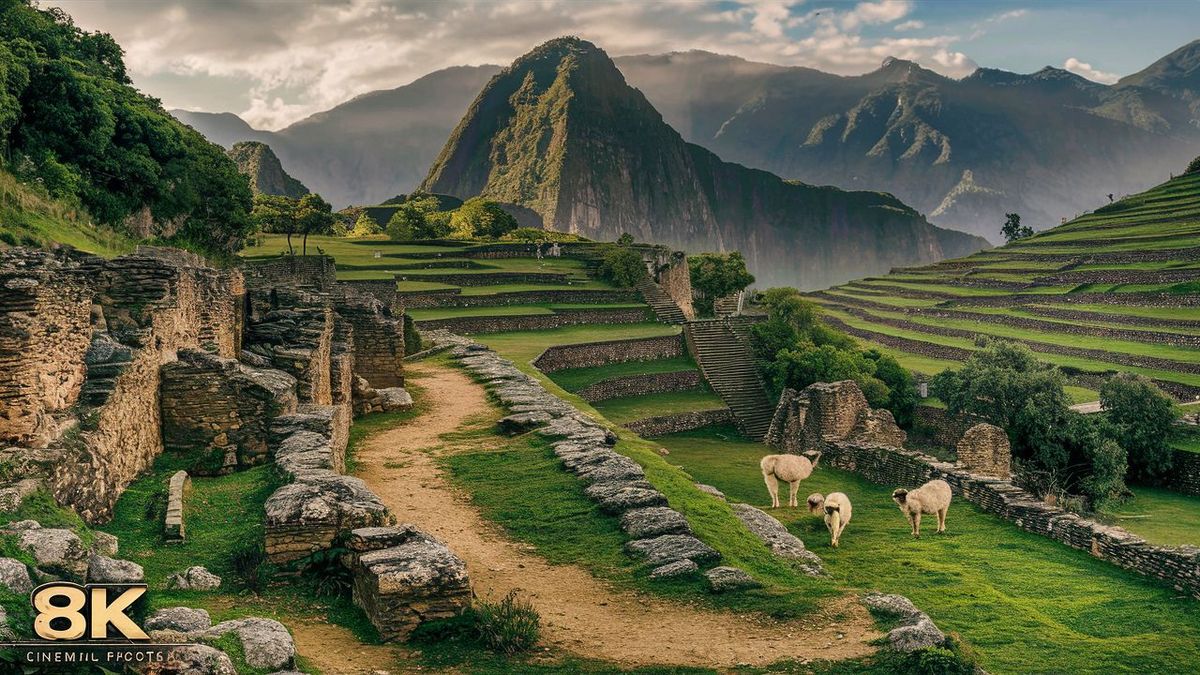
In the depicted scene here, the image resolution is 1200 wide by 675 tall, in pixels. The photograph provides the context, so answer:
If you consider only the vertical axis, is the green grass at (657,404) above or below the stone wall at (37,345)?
below

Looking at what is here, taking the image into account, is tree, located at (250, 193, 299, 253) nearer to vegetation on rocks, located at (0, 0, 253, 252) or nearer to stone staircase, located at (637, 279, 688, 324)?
vegetation on rocks, located at (0, 0, 253, 252)

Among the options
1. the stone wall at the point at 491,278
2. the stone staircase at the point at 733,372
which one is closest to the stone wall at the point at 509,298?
the stone wall at the point at 491,278

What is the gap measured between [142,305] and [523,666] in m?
8.44

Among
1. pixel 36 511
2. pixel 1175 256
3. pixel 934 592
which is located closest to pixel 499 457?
pixel 934 592

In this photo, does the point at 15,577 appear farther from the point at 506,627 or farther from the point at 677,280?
the point at 677,280

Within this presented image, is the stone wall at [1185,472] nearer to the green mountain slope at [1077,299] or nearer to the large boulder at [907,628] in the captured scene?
the green mountain slope at [1077,299]

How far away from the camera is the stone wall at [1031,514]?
1333cm

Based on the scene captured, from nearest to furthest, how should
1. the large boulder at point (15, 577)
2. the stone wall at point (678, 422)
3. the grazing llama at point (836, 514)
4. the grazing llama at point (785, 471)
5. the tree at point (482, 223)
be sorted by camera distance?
the large boulder at point (15, 577) < the grazing llama at point (836, 514) < the grazing llama at point (785, 471) < the stone wall at point (678, 422) < the tree at point (482, 223)

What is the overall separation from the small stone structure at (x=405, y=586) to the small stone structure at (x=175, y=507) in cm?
212

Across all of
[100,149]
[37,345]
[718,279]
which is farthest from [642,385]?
[718,279]

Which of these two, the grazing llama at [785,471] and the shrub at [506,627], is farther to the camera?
the grazing llama at [785,471]

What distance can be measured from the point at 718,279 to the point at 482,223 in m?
36.6

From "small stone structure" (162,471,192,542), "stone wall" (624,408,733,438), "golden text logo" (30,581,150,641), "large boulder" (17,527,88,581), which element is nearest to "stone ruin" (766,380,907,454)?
"stone wall" (624,408,733,438)

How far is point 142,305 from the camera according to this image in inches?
496
